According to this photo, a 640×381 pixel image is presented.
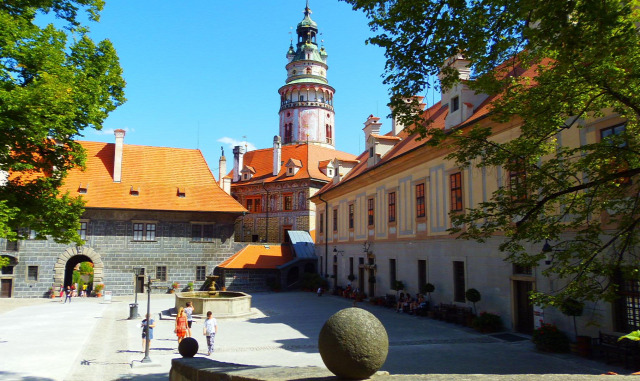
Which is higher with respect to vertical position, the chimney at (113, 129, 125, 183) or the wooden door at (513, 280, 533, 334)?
the chimney at (113, 129, 125, 183)

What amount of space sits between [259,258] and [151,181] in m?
11.3

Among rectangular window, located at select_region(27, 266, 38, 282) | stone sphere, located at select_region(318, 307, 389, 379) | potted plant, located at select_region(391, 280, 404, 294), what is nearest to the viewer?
stone sphere, located at select_region(318, 307, 389, 379)


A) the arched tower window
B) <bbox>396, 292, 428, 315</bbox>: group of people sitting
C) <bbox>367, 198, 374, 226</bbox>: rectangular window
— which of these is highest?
the arched tower window

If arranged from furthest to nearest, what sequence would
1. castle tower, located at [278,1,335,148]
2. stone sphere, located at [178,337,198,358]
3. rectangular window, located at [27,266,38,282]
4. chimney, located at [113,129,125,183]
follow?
castle tower, located at [278,1,335,148] → chimney, located at [113,129,125,183] → rectangular window, located at [27,266,38,282] → stone sphere, located at [178,337,198,358]

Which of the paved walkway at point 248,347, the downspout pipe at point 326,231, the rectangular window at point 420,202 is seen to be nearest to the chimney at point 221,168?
the downspout pipe at point 326,231

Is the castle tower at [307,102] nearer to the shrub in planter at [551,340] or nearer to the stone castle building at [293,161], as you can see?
the stone castle building at [293,161]

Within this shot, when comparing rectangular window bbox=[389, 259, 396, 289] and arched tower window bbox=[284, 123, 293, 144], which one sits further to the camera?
arched tower window bbox=[284, 123, 293, 144]

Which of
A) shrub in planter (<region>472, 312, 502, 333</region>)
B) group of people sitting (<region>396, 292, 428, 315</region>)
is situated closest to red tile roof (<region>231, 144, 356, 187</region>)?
group of people sitting (<region>396, 292, 428, 315</region>)

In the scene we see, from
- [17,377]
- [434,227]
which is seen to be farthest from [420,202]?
[17,377]

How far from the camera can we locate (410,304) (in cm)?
2405

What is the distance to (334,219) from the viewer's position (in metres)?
39.0

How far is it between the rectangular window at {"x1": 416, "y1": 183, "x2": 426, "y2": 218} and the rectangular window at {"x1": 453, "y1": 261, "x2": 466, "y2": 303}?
11.8 feet

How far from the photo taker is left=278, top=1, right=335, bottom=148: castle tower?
67875 mm

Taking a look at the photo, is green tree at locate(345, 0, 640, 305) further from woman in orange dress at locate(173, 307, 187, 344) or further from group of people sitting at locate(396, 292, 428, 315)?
group of people sitting at locate(396, 292, 428, 315)
